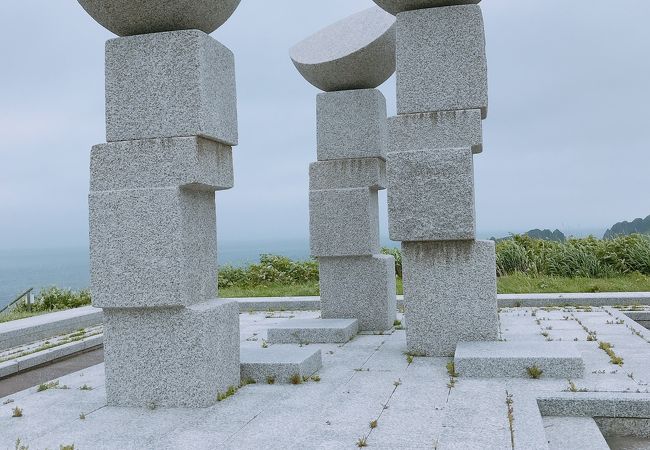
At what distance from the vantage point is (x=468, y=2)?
6.16m

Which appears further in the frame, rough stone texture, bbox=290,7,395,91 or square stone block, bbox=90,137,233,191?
rough stone texture, bbox=290,7,395,91

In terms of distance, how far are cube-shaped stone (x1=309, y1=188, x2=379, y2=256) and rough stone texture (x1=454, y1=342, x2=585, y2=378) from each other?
2.63 meters

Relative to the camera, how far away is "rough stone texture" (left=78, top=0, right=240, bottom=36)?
4.85 m

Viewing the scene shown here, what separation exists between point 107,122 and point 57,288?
8536 millimetres

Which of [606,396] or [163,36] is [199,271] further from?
[606,396]

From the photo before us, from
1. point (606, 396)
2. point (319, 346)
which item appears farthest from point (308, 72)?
point (606, 396)

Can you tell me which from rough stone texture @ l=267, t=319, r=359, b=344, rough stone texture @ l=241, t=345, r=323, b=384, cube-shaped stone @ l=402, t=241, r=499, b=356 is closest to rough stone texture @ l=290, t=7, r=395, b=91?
cube-shaped stone @ l=402, t=241, r=499, b=356

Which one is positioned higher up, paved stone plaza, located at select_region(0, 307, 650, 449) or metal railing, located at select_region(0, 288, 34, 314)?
metal railing, located at select_region(0, 288, 34, 314)

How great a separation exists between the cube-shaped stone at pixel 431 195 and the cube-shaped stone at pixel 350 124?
71.4 inches

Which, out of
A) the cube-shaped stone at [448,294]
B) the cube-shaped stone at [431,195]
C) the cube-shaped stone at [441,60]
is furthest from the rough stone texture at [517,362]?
the cube-shaped stone at [441,60]

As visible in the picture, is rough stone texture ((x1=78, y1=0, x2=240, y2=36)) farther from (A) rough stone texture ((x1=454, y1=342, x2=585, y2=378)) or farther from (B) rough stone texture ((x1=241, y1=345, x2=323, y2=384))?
(A) rough stone texture ((x1=454, y1=342, x2=585, y2=378))

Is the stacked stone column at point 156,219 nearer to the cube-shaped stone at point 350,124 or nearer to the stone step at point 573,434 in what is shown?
the stone step at point 573,434

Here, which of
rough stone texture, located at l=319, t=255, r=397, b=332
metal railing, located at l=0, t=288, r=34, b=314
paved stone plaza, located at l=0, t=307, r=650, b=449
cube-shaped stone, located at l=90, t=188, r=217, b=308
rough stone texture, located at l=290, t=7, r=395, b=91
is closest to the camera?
paved stone plaza, located at l=0, t=307, r=650, b=449

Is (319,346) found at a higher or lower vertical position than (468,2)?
lower
